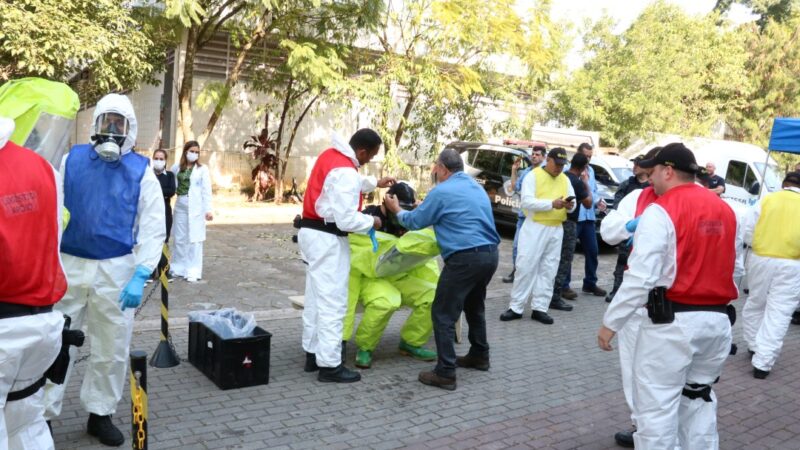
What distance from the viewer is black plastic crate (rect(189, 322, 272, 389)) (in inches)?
217

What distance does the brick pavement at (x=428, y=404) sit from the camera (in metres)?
4.84

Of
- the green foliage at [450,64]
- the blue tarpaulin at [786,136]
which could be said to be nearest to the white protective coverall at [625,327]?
the blue tarpaulin at [786,136]

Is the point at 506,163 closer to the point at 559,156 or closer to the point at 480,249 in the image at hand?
the point at 559,156

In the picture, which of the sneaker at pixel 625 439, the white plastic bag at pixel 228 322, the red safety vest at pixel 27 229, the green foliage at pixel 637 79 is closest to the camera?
the red safety vest at pixel 27 229

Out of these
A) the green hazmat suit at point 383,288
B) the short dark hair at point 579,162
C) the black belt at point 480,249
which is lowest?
the green hazmat suit at point 383,288

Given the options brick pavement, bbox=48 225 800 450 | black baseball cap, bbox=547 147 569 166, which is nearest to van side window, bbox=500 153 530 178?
black baseball cap, bbox=547 147 569 166

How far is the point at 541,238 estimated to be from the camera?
816 centimetres

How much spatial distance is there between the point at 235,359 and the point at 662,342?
3134 mm

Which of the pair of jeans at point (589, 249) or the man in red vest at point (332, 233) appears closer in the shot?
the man in red vest at point (332, 233)

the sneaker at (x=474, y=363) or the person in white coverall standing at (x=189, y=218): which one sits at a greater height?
the person in white coverall standing at (x=189, y=218)

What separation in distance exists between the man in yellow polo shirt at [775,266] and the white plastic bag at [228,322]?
15.5 ft

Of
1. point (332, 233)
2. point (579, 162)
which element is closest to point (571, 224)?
point (579, 162)

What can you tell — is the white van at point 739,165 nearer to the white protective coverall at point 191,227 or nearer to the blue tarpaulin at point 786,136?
the blue tarpaulin at point 786,136

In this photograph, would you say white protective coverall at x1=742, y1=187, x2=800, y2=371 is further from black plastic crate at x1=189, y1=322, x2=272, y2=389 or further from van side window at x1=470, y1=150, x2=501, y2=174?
van side window at x1=470, y1=150, x2=501, y2=174
